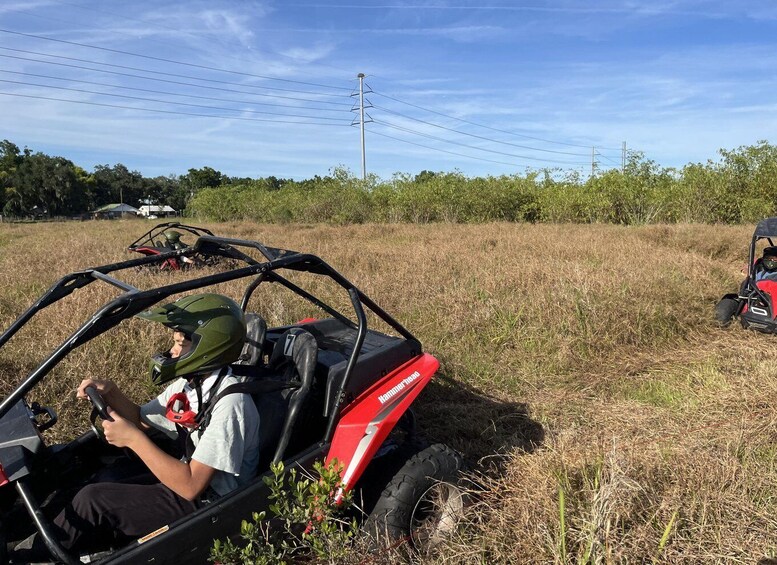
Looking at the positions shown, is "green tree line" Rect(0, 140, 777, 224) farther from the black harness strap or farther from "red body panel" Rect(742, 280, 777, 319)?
the black harness strap

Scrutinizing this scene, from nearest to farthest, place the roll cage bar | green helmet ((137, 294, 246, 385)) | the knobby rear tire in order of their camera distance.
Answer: the roll cage bar
green helmet ((137, 294, 246, 385))
the knobby rear tire

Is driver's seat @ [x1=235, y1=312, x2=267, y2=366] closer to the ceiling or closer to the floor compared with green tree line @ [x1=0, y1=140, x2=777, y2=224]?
closer to the floor

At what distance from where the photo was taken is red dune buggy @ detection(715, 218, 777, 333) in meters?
6.01

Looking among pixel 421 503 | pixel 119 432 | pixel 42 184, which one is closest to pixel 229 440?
pixel 119 432

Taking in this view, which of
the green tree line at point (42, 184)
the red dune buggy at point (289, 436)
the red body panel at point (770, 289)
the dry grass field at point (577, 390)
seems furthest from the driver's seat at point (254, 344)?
the green tree line at point (42, 184)

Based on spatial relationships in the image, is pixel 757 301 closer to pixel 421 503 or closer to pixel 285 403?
pixel 421 503

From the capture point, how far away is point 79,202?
66.7m

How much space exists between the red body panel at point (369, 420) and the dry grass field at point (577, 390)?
52cm

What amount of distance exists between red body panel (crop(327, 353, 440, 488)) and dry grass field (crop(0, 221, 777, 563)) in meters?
0.52

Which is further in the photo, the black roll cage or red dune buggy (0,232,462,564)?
the black roll cage

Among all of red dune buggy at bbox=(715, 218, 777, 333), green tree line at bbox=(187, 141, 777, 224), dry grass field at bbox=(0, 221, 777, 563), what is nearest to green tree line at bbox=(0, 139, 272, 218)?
green tree line at bbox=(187, 141, 777, 224)

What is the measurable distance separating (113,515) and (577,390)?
3627 millimetres

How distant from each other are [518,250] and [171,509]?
9489 mm

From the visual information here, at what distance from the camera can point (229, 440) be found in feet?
6.73
